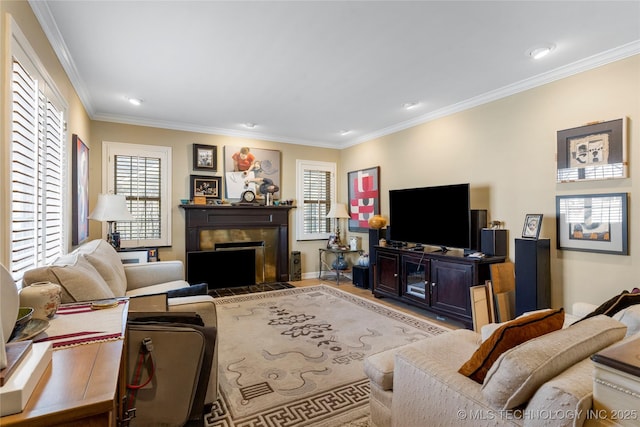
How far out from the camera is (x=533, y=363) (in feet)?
3.22

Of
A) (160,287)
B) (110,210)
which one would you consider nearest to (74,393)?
(160,287)

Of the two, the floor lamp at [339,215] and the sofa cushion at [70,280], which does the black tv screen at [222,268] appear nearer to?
the floor lamp at [339,215]

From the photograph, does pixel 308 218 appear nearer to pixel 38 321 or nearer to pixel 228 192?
pixel 228 192

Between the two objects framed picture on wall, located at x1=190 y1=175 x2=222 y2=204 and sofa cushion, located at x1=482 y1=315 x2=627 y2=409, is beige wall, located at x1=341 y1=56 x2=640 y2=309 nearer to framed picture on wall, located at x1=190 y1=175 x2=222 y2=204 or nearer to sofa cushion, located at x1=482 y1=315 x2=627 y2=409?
sofa cushion, located at x1=482 y1=315 x2=627 y2=409

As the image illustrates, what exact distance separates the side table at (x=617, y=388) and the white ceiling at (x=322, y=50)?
2191 millimetres

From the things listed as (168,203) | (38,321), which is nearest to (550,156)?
(38,321)

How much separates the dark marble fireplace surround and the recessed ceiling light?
399 cm

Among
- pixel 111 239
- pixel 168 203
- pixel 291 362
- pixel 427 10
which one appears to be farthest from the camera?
pixel 168 203

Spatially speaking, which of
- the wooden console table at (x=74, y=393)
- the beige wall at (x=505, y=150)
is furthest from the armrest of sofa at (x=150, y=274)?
the wooden console table at (x=74, y=393)

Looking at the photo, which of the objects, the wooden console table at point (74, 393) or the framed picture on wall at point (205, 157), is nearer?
the wooden console table at point (74, 393)

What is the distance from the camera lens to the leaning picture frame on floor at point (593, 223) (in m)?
2.71

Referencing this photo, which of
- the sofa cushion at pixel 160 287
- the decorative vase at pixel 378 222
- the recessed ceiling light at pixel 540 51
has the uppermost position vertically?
the recessed ceiling light at pixel 540 51

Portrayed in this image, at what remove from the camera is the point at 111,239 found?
409 centimetres

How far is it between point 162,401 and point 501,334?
1.57m
